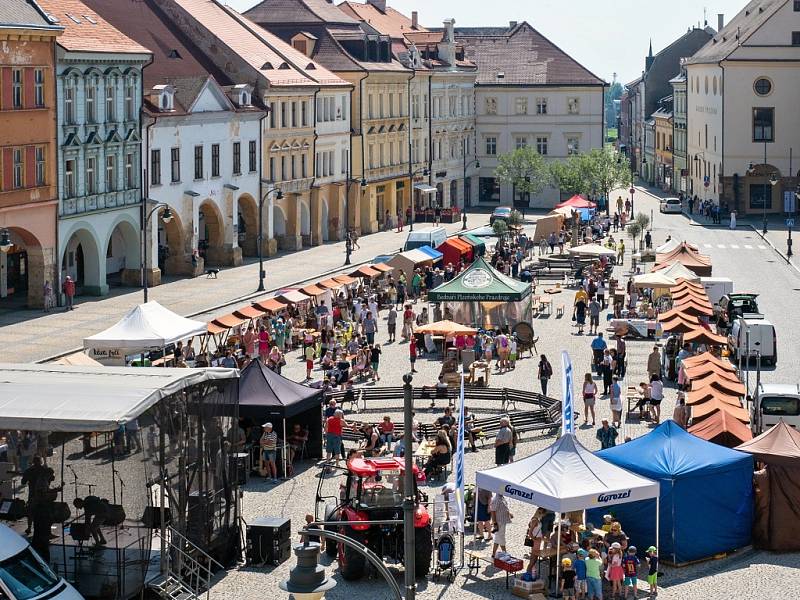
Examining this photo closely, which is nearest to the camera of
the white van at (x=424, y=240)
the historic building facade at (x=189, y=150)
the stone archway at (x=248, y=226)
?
the historic building facade at (x=189, y=150)

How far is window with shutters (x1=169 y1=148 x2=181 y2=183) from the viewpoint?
62.7m

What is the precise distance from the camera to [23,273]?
58.0m

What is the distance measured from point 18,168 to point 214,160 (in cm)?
1595

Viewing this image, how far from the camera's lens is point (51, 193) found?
53.3 metres

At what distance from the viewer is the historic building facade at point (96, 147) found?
178 ft

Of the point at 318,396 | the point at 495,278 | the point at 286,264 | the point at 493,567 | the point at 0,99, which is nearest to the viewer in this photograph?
the point at 493,567

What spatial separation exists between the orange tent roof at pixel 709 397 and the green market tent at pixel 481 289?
14.7 meters

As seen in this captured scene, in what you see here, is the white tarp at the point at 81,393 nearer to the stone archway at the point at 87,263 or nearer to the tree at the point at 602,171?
the stone archway at the point at 87,263

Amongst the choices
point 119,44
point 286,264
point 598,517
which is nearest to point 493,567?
point 598,517

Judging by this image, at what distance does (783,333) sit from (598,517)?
24957 mm

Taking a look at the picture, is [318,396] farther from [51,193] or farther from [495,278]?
[51,193]

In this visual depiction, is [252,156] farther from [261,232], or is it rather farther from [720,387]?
[720,387]

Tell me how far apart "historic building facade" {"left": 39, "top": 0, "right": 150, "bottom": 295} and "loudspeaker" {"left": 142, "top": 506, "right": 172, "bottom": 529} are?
3298 centimetres

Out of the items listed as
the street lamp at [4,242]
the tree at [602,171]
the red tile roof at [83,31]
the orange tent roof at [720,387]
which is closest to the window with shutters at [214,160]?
the red tile roof at [83,31]
